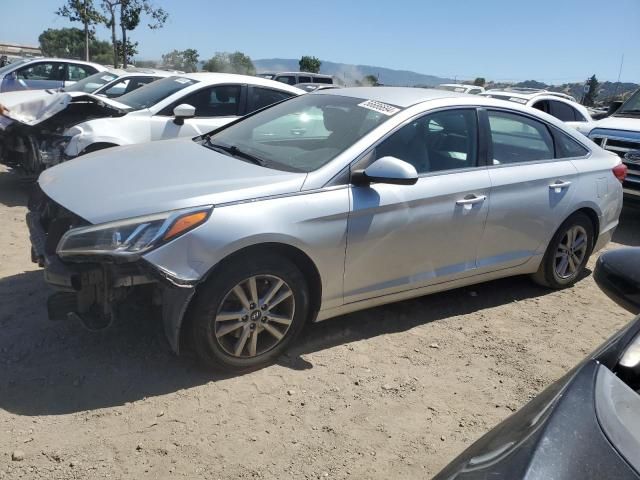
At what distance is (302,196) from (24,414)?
6.09 ft

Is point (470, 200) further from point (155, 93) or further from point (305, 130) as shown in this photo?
point (155, 93)

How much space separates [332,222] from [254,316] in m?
0.72

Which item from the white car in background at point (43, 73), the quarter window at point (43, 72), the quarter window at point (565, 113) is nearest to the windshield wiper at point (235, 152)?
the quarter window at point (565, 113)

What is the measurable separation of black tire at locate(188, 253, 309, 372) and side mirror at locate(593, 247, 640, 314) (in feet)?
A: 5.49

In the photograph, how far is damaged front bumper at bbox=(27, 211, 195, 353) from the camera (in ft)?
9.82

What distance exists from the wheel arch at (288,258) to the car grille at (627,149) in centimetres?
612

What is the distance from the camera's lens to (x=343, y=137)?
3803 mm

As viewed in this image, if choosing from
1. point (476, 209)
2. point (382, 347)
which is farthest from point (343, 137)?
point (382, 347)

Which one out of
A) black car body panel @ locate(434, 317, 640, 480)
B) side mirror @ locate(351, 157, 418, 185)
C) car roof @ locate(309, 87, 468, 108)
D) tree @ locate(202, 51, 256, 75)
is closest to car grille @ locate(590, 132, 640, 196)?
car roof @ locate(309, 87, 468, 108)

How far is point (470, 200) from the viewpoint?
13.3 feet

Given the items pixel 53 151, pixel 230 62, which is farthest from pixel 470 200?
pixel 230 62

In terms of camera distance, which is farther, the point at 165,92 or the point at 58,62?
the point at 58,62

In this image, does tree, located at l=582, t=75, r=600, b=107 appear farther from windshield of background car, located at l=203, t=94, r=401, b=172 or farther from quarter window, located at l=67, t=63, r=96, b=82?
windshield of background car, located at l=203, t=94, r=401, b=172

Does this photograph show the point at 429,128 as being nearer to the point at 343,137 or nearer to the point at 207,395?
the point at 343,137
